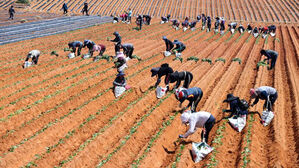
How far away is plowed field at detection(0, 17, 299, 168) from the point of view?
679 cm

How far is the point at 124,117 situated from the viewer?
8625 millimetres

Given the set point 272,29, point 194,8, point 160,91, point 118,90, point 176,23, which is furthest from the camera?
point 194,8

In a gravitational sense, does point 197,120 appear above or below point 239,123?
above

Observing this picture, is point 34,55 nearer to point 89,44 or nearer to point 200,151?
point 89,44

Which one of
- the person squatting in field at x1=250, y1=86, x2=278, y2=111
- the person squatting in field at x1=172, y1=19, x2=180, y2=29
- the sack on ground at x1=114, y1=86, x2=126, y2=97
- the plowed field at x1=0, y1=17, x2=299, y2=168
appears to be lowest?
the plowed field at x1=0, y1=17, x2=299, y2=168

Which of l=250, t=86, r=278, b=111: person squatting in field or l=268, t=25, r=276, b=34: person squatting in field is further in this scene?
l=268, t=25, r=276, b=34: person squatting in field

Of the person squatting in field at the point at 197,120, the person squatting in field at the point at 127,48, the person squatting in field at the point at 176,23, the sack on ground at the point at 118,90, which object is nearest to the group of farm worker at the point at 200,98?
the person squatting in field at the point at 197,120

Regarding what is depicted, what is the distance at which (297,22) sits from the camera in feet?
120

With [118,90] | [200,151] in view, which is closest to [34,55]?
[118,90]

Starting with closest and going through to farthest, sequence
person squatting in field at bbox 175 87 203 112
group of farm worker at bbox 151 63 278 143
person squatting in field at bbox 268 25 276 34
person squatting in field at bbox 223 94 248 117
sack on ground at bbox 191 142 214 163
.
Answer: group of farm worker at bbox 151 63 278 143, sack on ground at bbox 191 142 214 163, person squatting in field at bbox 175 87 203 112, person squatting in field at bbox 223 94 248 117, person squatting in field at bbox 268 25 276 34

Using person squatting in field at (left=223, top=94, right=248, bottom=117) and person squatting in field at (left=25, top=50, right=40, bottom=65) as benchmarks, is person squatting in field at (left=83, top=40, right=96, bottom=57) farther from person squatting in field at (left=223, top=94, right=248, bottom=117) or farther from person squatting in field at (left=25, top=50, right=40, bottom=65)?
person squatting in field at (left=223, top=94, right=248, bottom=117)

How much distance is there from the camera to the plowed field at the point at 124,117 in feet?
22.3

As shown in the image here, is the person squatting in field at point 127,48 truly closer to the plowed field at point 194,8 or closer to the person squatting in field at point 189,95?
the person squatting in field at point 189,95

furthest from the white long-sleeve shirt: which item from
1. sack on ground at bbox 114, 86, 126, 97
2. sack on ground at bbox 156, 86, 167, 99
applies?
sack on ground at bbox 114, 86, 126, 97
